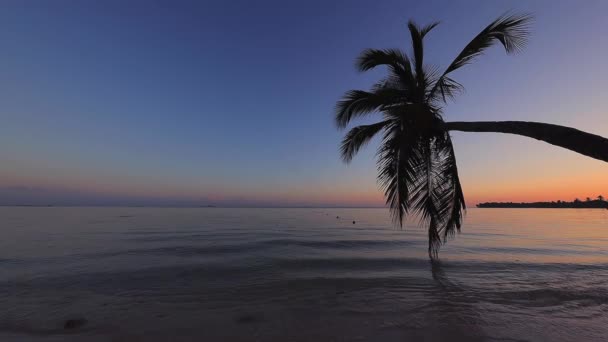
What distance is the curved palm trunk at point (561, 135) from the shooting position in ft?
14.1

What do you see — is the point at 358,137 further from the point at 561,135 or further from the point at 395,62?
the point at 561,135

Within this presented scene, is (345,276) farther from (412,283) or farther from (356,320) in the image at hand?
(356,320)

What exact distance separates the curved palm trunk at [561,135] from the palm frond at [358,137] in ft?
16.4

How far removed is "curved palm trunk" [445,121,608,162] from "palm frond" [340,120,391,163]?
16.4ft

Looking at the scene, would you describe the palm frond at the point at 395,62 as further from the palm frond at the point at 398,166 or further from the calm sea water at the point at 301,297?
the calm sea water at the point at 301,297

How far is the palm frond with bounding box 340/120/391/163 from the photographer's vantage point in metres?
11.5

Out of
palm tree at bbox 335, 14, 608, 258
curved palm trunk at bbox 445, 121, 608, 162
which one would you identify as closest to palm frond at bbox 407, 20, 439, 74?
palm tree at bbox 335, 14, 608, 258

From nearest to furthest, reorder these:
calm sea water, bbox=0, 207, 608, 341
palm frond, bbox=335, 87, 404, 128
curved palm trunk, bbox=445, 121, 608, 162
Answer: curved palm trunk, bbox=445, 121, 608, 162, calm sea water, bbox=0, 207, 608, 341, palm frond, bbox=335, 87, 404, 128

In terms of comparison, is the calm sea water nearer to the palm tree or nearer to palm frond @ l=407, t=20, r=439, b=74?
the palm tree

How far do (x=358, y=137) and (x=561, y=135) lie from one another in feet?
25.3

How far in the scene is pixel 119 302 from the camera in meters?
6.47

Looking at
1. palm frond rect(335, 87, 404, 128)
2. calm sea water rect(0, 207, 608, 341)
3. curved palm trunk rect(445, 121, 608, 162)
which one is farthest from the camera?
palm frond rect(335, 87, 404, 128)

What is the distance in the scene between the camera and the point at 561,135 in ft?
15.6

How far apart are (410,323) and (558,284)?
6270 millimetres
